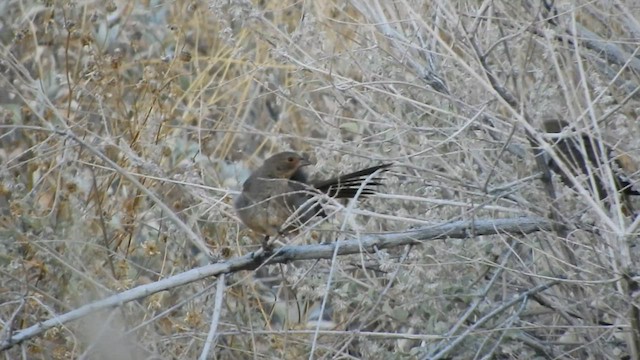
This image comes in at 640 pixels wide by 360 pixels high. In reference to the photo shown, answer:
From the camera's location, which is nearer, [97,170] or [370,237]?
[370,237]

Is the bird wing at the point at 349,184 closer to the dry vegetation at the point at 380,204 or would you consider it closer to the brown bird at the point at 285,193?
the brown bird at the point at 285,193

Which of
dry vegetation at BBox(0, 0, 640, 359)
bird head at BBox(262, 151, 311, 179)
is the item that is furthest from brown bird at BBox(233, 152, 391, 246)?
dry vegetation at BBox(0, 0, 640, 359)

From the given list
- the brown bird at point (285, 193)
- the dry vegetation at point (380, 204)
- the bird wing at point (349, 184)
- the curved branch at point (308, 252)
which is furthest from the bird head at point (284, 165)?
the curved branch at point (308, 252)

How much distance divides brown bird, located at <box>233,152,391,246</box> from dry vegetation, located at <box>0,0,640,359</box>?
118mm

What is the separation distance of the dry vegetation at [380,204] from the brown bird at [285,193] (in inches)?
4.6

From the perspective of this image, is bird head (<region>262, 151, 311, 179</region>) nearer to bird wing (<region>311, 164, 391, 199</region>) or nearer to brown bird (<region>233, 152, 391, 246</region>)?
brown bird (<region>233, 152, 391, 246</region>)

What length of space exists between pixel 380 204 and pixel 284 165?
61 centimetres

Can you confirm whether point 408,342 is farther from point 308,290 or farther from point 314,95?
point 314,95

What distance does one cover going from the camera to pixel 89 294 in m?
3.97

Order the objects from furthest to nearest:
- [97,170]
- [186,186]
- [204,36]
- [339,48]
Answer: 1. [204,36]
2. [339,48]
3. [97,170]
4. [186,186]

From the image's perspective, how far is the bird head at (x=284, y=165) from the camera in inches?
173

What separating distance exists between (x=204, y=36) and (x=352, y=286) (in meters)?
2.69

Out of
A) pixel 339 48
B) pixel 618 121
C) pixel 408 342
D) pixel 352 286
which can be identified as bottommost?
pixel 408 342

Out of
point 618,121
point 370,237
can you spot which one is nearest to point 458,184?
point 370,237
